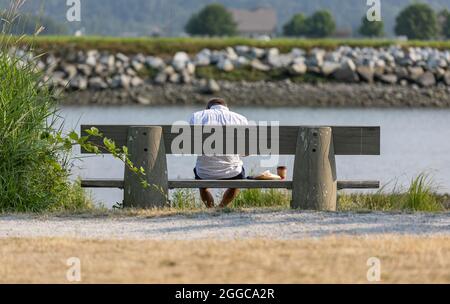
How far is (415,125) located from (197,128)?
107ft

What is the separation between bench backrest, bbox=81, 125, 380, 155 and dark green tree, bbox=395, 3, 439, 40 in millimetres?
91686

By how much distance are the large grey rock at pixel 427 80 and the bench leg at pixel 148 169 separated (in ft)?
169

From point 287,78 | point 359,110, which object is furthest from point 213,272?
point 287,78

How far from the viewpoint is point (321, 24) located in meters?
121

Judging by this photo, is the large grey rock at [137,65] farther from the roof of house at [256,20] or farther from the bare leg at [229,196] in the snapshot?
the roof of house at [256,20]

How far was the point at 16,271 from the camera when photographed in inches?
323

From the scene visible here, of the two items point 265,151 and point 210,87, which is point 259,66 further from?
point 265,151

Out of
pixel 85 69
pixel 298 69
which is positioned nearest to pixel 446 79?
pixel 298 69

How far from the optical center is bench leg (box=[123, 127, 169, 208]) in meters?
12.0

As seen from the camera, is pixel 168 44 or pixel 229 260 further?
pixel 168 44

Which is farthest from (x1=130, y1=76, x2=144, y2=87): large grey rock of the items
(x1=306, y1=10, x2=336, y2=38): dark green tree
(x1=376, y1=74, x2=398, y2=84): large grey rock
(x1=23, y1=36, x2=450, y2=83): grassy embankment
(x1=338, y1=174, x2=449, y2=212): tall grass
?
(x1=306, y1=10, x2=336, y2=38): dark green tree

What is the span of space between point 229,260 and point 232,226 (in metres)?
2.10

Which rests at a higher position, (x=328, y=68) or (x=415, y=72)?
(x=328, y=68)
